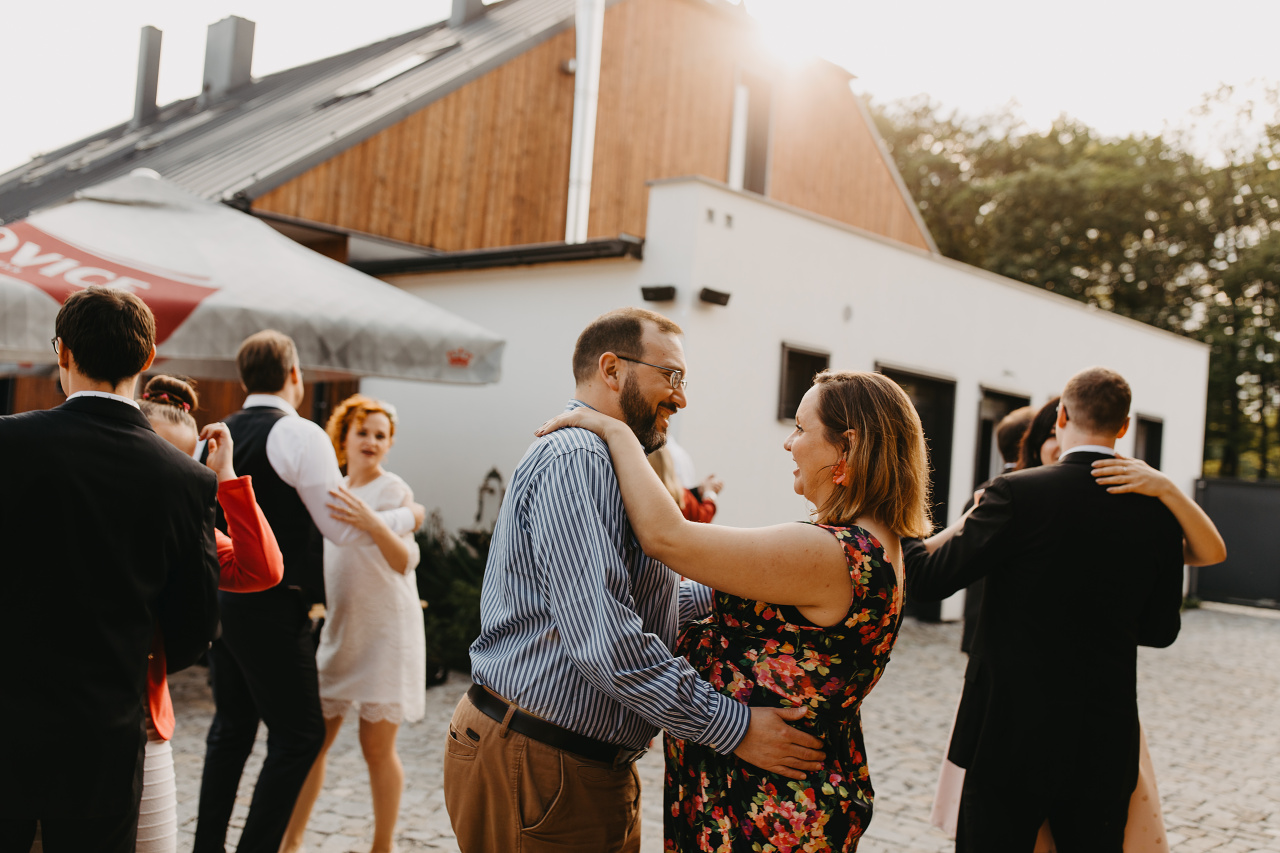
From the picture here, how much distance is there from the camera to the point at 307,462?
365cm

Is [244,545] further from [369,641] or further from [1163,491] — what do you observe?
[1163,491]

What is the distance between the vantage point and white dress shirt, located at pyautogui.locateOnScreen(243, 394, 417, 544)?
3.64 metres

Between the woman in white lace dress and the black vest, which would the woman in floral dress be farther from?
the woman in white lace dress

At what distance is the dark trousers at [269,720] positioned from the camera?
3529 millimetres

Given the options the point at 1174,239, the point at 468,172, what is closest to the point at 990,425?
the point at 468,172

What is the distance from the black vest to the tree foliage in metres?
26.0

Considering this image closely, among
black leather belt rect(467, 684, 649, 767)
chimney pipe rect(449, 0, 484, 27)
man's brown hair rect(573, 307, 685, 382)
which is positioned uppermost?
chimney pipe rect(449, 0, 484, 27)

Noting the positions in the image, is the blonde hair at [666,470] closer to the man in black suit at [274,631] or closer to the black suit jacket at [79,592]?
the man in black suit at [274,631]

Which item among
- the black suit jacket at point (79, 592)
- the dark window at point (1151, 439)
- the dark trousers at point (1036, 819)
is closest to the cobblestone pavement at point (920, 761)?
the dark trousers at point (1036, 819)

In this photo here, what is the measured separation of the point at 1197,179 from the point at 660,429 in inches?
1098

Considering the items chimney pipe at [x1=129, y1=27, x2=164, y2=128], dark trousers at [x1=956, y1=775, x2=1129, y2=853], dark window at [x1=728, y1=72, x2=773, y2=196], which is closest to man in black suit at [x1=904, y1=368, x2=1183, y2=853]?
dark trousers at [x1=956, y1=775, x2=1129, y2=853]

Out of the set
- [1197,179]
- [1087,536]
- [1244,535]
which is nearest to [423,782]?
[1087,536]

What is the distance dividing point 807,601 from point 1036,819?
1.59m

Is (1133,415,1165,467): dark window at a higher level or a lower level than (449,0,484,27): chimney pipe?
lower
